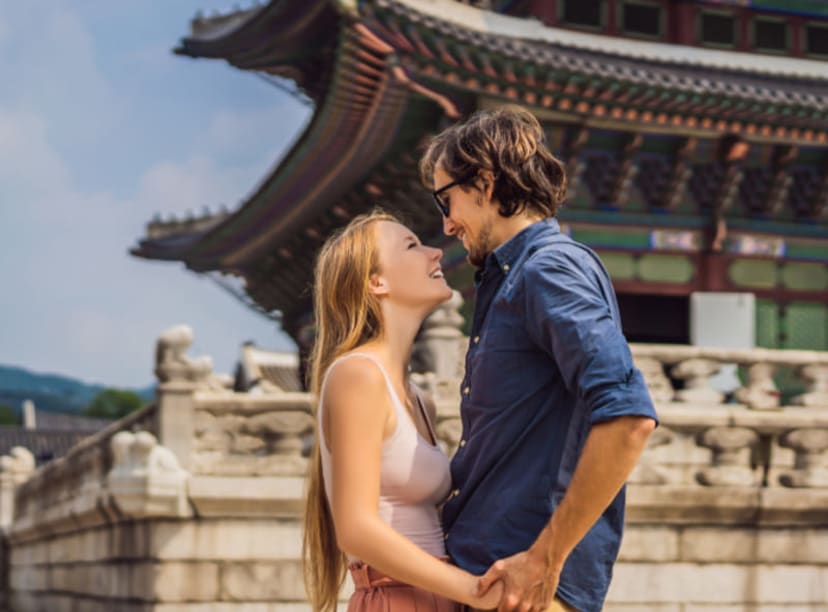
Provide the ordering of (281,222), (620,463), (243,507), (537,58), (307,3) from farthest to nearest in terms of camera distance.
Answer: (281,222), (307,3), (537,58), (243,507), (620,463)

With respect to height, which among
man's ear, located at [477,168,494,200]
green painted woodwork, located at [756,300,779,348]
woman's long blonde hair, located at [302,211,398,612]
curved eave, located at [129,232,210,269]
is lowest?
woman's long blonde hair, located at [302,211,398,612]

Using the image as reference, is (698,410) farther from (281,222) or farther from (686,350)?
Result: (281,222)

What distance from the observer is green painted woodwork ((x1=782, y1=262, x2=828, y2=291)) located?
→ 18.5 metres

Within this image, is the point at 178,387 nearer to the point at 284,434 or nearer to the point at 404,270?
the point at 284,434

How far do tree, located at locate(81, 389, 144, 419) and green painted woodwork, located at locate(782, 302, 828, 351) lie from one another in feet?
243

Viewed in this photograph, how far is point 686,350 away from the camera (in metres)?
10.6

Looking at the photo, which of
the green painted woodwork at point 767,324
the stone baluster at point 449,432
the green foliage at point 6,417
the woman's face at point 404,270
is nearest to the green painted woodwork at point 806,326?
the green painted woodwork at point 767,324

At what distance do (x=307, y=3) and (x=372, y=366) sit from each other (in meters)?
14.9

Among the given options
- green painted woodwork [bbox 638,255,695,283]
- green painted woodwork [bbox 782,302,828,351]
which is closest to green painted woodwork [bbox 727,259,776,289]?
green painted woodwork [bbox 782,302,828,351]

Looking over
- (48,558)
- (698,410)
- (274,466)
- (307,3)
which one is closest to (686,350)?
(698,410)

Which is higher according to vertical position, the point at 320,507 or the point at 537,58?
the point at 537,58

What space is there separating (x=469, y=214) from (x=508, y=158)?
0.21 metres

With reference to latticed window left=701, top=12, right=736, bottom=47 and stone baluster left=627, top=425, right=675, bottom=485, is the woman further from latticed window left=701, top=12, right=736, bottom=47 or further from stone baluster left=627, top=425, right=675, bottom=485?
latticed window left=701, top=12, right=736, bottom=47

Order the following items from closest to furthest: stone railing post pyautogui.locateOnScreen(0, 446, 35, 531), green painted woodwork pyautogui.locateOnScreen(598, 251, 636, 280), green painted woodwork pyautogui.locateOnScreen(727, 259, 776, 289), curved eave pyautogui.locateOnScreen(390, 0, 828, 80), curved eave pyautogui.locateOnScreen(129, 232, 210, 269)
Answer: curved eave pyautogui.locateOnScreen(390, 0, 828, 80), green painted woodwork pyautogui.locateOnScreen(598, 251, 636, 280), green painted woodwork pyautogui.locateOnScreen(727, 259, 776, 289), stone railing post pyautogui.locateOnScreen(0, 446, 35, 531), curved eave pyautogui.locateOnScreen(129, 232, 210, 269)
